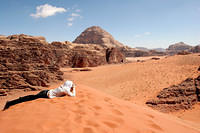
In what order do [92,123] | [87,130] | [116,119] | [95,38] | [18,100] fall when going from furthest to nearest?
1. [95,38]
2. [18,100]
3. [116,119]
4. [92,123]
5. [87,130]

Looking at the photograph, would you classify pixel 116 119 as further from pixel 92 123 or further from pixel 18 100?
pixel 18 100

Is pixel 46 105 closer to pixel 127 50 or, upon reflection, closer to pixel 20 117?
pixel 20 117

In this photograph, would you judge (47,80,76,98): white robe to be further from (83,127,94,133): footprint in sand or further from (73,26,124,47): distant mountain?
(73,26,124,47): distant mountain

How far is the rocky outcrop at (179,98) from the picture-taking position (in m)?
5.12

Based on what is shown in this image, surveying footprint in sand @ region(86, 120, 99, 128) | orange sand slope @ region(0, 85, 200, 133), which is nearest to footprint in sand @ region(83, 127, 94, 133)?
orange sand slope @ region(0, 85, 200, 133)

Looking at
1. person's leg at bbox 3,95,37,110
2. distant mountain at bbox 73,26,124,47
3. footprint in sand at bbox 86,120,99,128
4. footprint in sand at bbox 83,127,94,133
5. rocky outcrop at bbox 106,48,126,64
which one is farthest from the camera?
distant mountain at bbox 73,26,124,47

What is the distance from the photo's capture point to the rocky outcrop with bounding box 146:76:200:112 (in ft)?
16.8

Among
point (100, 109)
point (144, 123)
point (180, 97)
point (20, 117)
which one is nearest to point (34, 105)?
point (20, 117)

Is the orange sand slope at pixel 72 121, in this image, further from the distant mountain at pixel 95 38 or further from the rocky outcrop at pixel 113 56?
the distant mountain at pixel 95 38

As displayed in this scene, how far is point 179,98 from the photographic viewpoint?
5367 millimetres

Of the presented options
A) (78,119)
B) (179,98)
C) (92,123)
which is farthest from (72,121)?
(179,98)

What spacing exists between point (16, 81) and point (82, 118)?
11.0 ft

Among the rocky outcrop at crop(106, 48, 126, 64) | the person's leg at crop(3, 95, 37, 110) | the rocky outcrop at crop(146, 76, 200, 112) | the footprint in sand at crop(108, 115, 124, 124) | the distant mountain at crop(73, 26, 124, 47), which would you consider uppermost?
the distant mountain at crop(73, 26, 124, 47)

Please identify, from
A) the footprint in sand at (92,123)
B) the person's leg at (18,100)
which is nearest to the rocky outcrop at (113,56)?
the person's leg at (18,100)
